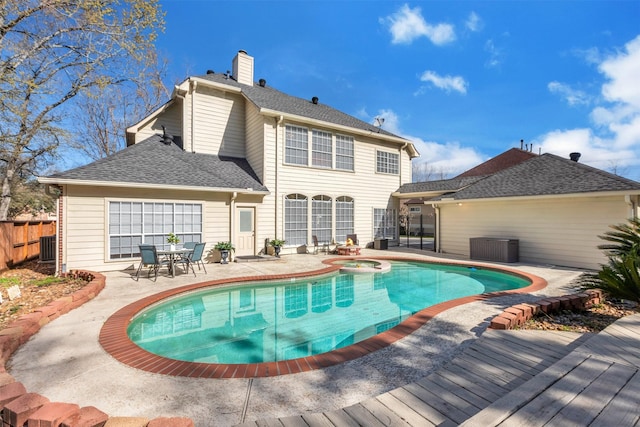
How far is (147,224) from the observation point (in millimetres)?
9977

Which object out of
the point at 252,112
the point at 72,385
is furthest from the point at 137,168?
the point at 72,385

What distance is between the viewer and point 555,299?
5.18 metres

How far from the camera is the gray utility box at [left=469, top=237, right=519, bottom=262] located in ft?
37.0

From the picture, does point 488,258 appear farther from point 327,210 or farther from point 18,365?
point 18,365

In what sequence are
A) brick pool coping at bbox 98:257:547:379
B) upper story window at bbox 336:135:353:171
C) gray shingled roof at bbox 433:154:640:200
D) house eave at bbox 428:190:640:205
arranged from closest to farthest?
brick pool coping at bbox 98:257:547:379 < house eave at bbox 428:190:640:205 < gray shingled roof at bbox 433:154:640:200 < upper story window at bbox 336:135:353:171

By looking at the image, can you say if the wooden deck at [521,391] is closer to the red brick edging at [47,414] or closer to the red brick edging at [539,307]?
the red brick edging at [539,307]

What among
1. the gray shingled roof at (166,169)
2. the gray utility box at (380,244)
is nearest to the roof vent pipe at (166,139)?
the gray shingled roof at (166,169)

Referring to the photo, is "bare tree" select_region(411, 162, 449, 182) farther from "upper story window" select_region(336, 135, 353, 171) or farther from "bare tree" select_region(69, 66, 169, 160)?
"bare tree" select_region(69, 66, 169, 160)

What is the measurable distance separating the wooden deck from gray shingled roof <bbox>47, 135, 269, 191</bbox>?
9.51m

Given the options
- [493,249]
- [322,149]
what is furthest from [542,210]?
[322,149]

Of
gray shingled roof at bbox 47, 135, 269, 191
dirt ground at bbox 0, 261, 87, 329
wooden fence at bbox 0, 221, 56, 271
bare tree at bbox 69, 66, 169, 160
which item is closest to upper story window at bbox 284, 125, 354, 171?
gray shingled roof at bbox 47, 135, 269, 191

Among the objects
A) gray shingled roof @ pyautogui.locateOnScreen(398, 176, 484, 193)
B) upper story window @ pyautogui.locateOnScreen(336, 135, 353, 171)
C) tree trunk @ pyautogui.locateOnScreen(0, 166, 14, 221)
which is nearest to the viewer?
tree trunk @ pyautogui.locateOnScreen(0, 166, 14, 221)

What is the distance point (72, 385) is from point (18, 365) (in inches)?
42.6

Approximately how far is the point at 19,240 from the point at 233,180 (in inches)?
314
